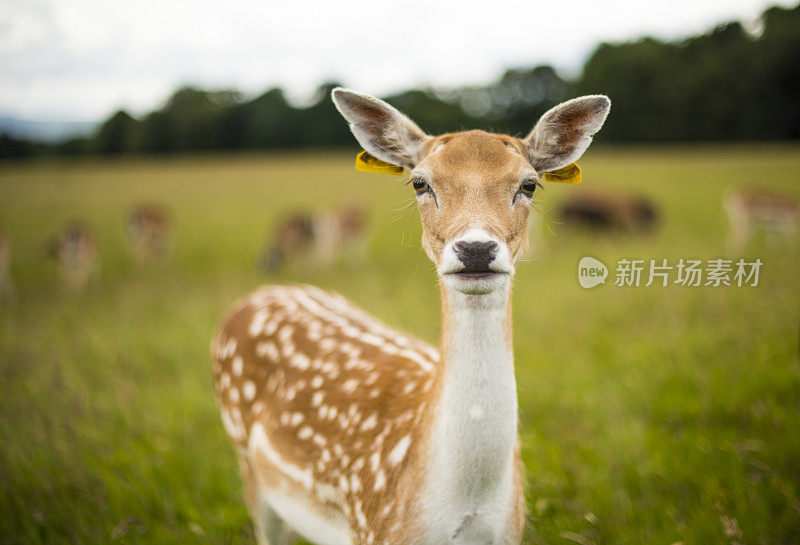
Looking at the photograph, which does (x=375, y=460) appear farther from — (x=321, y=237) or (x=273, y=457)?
(x=321, y=237)

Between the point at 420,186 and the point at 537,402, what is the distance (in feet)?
9.41

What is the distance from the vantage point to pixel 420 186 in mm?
2008

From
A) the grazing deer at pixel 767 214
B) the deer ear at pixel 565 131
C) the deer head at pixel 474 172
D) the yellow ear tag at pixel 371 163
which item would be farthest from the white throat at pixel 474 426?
the grazing deer at pixel 767 214

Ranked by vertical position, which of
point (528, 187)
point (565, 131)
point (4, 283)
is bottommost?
point (4, 283)

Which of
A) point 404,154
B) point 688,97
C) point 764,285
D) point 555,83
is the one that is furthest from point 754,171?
point 555,83

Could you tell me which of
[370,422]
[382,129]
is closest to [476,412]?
[370,422]

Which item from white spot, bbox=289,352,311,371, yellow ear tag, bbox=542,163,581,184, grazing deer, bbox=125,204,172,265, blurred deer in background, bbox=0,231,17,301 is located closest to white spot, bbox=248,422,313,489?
white spot, bbox=289,352,311,371

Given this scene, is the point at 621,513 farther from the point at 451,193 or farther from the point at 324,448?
the point at 451,193

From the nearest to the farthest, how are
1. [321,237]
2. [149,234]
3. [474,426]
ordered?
1. [474,426]
2. [321,237]
3. [149,234]

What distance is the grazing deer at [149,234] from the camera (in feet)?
37.2

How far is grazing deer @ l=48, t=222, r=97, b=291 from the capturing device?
927 cm

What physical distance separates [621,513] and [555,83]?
155ft

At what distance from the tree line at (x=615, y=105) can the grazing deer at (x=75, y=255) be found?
1854 millimetres

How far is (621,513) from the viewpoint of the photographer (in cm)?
290
